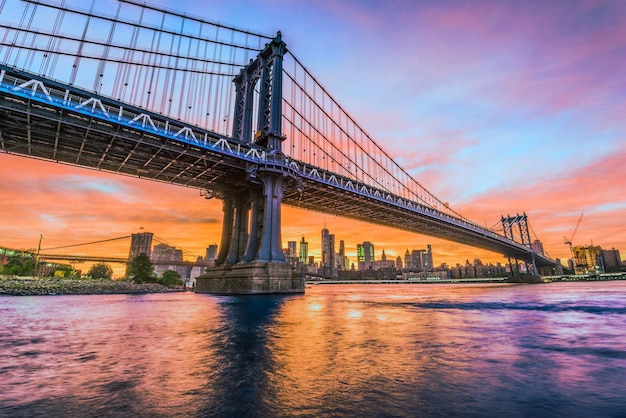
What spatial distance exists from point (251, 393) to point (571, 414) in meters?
4.11

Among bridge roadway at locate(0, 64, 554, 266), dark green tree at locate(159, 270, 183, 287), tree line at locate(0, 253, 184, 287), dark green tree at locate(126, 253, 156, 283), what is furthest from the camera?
dark green tree at locate(159, 270, 183, 287)

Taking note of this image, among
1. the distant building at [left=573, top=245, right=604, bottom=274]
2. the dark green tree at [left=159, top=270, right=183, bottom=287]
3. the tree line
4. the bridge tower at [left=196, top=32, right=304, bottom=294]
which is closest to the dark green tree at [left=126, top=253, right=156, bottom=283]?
the tree line

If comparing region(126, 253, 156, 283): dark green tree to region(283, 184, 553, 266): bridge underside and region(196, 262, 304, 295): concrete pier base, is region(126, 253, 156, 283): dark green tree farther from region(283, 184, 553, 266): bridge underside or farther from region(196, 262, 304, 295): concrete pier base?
region(196, 262, 304, 295): concrete pier base

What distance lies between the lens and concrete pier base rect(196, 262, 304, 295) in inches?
1355

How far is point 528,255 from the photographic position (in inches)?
4429

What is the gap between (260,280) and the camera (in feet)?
113

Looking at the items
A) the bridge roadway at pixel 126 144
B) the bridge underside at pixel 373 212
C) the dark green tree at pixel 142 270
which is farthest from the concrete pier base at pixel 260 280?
the dark green tree at pixel 142 270

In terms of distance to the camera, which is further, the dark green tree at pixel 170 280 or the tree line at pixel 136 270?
the dark green tree at pixel 170 280

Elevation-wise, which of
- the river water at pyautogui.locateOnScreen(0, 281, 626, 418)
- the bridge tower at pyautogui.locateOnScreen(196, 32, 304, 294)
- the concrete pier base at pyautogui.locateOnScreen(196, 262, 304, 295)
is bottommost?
the river water at pyautogui.locateOnScreen(0, 281, 626, 418)

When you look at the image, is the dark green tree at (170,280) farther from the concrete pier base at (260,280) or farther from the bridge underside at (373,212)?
the concrete pier base at (260,280)

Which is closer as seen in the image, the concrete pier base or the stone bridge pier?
the concrete pier base

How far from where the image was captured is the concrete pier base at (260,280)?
34406 mm

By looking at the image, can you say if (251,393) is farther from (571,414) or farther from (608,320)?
(608,320)

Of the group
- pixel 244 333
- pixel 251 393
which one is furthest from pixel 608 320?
pixel 251 393
